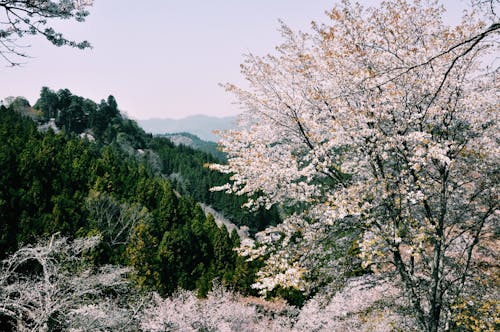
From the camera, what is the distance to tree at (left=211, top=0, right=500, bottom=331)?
641 centimetres

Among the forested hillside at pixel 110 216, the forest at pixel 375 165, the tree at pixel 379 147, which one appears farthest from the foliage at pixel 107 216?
the tree at pixel 379 147

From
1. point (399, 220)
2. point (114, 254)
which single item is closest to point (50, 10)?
point (399, 220)

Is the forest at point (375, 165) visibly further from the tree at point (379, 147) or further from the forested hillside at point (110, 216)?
the forested hillside at point (110, 216)

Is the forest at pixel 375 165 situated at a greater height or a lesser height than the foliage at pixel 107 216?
greater

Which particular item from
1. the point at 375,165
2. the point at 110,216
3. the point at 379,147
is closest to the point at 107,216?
the point at 110,216

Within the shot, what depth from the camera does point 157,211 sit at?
143 ft

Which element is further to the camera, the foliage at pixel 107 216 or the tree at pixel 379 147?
the foliage at pixel 107 216

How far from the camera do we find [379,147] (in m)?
6.22

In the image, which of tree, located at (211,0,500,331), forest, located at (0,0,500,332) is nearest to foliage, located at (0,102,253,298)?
forest, located at (0,0,500,332)

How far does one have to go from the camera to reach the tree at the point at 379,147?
21.0 feet

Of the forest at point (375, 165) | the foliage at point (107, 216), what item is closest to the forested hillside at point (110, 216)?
the foliage at point (107, 216)

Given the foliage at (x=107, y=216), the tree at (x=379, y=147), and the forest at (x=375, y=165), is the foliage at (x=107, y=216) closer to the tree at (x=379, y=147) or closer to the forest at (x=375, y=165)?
the forest at (x=375, y=165)

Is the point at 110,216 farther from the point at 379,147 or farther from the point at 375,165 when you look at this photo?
Result: the point at 379,147

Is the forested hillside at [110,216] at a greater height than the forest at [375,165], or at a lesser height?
lesser
